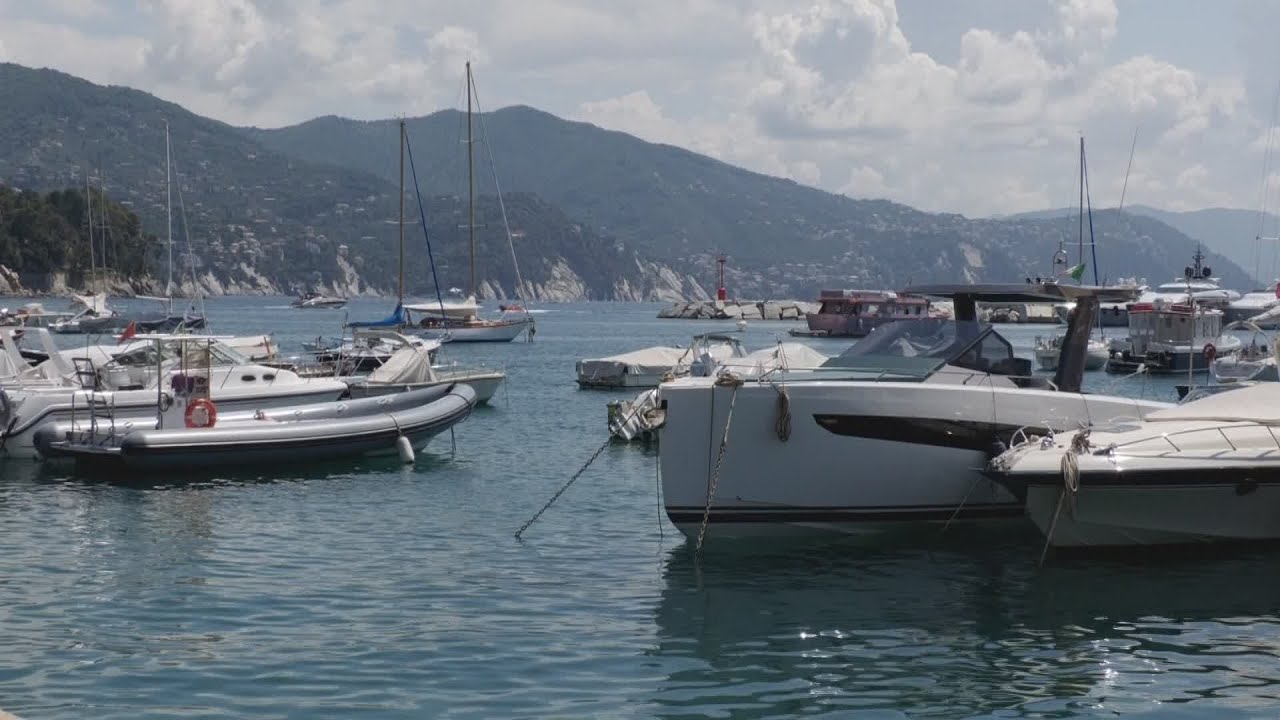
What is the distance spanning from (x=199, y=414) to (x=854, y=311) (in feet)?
312

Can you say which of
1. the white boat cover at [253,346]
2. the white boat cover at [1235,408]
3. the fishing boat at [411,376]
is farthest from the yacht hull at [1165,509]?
the white boat cover at [253,346]

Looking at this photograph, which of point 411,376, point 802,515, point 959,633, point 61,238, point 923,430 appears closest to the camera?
point 959,633

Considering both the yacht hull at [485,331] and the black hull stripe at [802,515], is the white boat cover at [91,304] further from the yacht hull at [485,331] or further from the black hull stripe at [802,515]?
the black hull stripe at [802,515]

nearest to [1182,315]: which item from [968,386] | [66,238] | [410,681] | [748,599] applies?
[968,386]

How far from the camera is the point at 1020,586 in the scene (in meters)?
14.9

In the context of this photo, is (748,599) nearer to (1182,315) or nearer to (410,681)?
(410,681)

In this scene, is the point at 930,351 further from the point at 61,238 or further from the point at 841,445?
the point at 61,238

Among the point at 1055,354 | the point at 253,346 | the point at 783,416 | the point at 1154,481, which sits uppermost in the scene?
the point at 783,416

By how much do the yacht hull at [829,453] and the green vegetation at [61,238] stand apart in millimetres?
158538

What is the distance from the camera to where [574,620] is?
43.5ft

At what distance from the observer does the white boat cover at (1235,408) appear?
16.1 metres

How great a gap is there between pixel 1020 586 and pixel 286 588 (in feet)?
25.8

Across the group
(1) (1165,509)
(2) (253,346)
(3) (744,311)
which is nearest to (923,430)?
(1) (1165,509)

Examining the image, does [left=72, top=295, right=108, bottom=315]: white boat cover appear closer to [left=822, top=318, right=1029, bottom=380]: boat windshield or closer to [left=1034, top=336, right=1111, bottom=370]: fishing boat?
[left=1034, top=336, right=1111, bottom=370]: fishing boat
